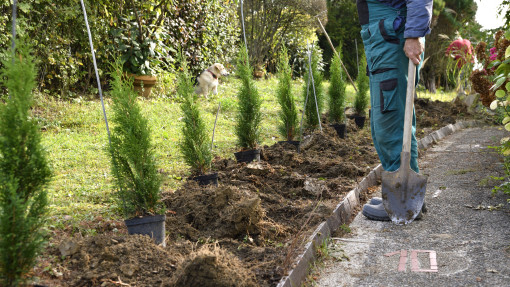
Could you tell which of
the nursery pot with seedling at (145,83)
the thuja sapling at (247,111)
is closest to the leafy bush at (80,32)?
the nursery pot with seedling at (145,83)

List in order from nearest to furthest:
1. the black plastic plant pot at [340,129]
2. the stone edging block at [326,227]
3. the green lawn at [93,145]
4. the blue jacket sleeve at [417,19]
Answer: the stone edging block at [326,227] → the blue jacket sleeve at [417,19] → the green lawn at [93,145] → the black plastic plant pot at [340,129]

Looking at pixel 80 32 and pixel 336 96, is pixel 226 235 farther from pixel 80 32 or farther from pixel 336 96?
pixel 80 32

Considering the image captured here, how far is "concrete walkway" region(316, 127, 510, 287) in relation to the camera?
2.80 meters

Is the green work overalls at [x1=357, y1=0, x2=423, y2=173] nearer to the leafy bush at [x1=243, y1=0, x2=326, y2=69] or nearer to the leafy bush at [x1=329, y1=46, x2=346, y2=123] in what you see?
the leafy bush at [x1=329, y1=46, x2=346, y2=123]

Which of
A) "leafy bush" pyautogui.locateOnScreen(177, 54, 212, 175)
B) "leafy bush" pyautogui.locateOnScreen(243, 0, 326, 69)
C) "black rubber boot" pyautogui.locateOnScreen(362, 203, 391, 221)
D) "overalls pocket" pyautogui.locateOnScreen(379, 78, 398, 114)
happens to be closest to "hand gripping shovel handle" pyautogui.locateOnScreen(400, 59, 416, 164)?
"overalls pocket" pyautogui.locateOnScreen(379, 78, 398, 114)

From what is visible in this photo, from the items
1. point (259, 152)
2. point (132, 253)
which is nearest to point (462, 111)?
point (259, 152)

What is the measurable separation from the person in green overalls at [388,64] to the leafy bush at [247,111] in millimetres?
1771

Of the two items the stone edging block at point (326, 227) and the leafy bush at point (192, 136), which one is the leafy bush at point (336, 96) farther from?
the leafy bush at point (192, 136)

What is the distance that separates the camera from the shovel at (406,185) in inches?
144

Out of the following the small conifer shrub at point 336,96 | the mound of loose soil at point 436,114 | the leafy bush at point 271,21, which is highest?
the leafy bush at point 271,21

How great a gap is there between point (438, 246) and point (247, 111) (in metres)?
2.91

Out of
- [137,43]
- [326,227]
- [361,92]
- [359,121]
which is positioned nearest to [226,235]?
[326,227]

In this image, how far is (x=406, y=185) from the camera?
12.0 ft

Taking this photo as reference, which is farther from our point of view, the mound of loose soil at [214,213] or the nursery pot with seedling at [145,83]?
the nursery pot with seedling at [145,83]
